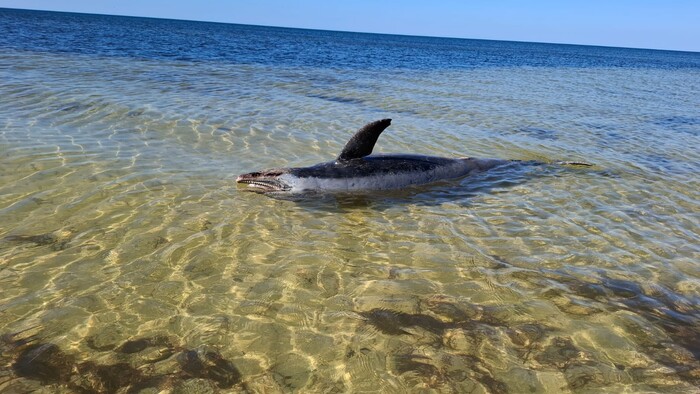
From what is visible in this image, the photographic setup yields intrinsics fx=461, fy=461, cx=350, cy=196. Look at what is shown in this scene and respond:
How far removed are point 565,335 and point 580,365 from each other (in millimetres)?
425

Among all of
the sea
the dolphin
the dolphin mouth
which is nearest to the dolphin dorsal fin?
the dolphin

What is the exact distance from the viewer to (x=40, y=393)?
132 inches

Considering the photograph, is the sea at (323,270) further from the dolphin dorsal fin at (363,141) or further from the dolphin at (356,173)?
the dolphin dorsal fin at (363,141)

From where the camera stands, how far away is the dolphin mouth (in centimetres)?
783

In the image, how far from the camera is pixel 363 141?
8.05 meters

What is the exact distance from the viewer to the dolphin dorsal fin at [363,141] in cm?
775

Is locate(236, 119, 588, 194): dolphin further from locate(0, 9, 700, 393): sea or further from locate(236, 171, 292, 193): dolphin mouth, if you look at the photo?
locate(0, 9, 700, 393): sea

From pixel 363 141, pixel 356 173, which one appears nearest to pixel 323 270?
pixel 356 173

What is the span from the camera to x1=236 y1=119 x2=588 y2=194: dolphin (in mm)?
7840

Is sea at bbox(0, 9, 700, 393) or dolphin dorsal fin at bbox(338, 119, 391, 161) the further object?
dolphin dorsal fin at bbox(338, 119, 391, 161)

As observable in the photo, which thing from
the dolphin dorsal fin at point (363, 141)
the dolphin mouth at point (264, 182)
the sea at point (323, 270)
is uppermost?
the dolphin dorsal fin at point (363, 141)

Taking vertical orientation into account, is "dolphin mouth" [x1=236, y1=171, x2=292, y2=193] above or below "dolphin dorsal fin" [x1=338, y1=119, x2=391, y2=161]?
below

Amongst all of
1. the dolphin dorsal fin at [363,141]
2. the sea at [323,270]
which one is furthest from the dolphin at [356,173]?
the sea at [323,270]

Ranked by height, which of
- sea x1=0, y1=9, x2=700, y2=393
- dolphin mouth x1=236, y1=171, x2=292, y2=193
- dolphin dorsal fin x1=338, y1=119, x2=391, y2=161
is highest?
dolphin dorsal fin x1=338, y1=119, x2=391, y2=161
